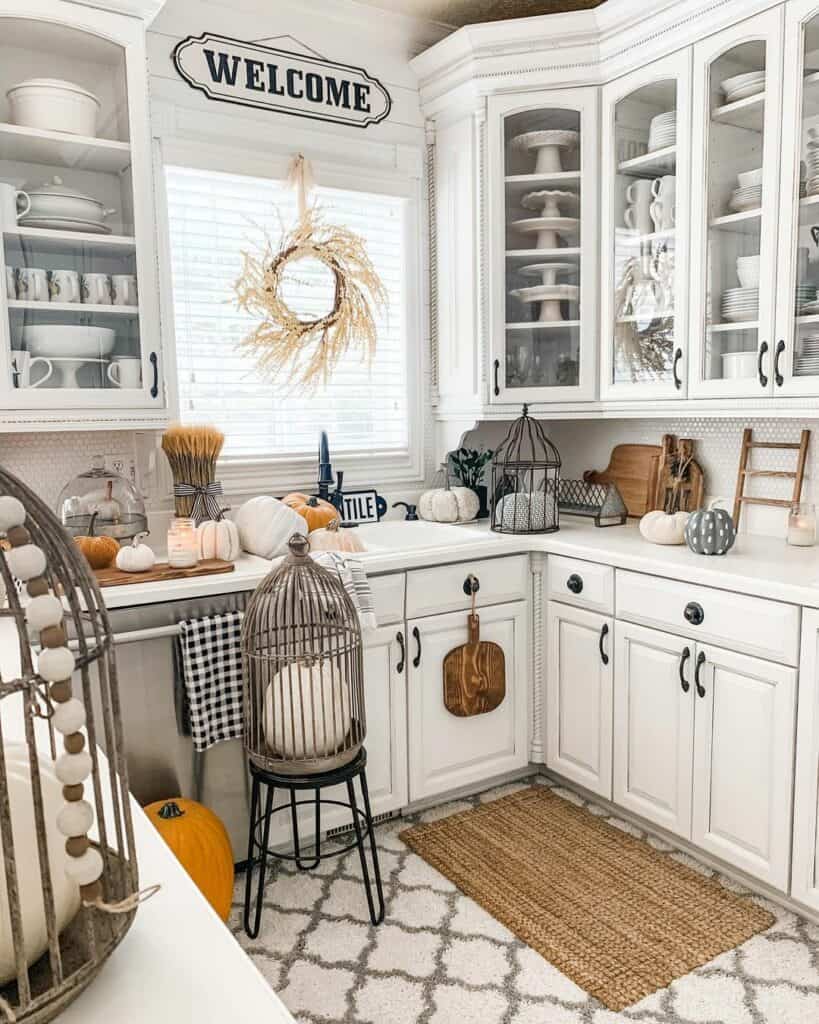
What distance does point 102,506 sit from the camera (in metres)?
2.48

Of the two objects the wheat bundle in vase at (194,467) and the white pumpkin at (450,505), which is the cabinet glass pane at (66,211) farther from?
the white pumpkin at (450,505)

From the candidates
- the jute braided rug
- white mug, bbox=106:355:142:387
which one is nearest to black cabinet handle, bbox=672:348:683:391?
the jute braided rug

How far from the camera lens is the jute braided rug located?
2.01m

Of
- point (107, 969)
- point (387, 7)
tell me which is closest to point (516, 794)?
point (107, 969)

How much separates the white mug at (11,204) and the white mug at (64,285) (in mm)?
161

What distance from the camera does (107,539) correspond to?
2.36 m

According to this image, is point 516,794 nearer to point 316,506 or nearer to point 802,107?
point 316,506

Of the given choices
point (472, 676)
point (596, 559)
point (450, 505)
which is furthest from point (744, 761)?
point (450, 505)

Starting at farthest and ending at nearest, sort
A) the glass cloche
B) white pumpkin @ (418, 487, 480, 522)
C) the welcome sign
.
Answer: white pumpkin @ (418, 487, 480, 522), the welcome sign, the glass cloche

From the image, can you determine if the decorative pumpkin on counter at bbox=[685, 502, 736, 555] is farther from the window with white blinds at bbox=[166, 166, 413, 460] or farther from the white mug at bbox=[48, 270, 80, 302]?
the white mug at bbox=[48, 270, 80, 302]

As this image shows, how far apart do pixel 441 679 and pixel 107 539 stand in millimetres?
1115

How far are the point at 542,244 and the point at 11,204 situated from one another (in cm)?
173

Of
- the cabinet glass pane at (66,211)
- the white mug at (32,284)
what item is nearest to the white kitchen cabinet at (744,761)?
the cabinet glass pane at (66,211)

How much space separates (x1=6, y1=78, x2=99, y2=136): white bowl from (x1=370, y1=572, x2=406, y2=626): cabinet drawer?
1524mm
